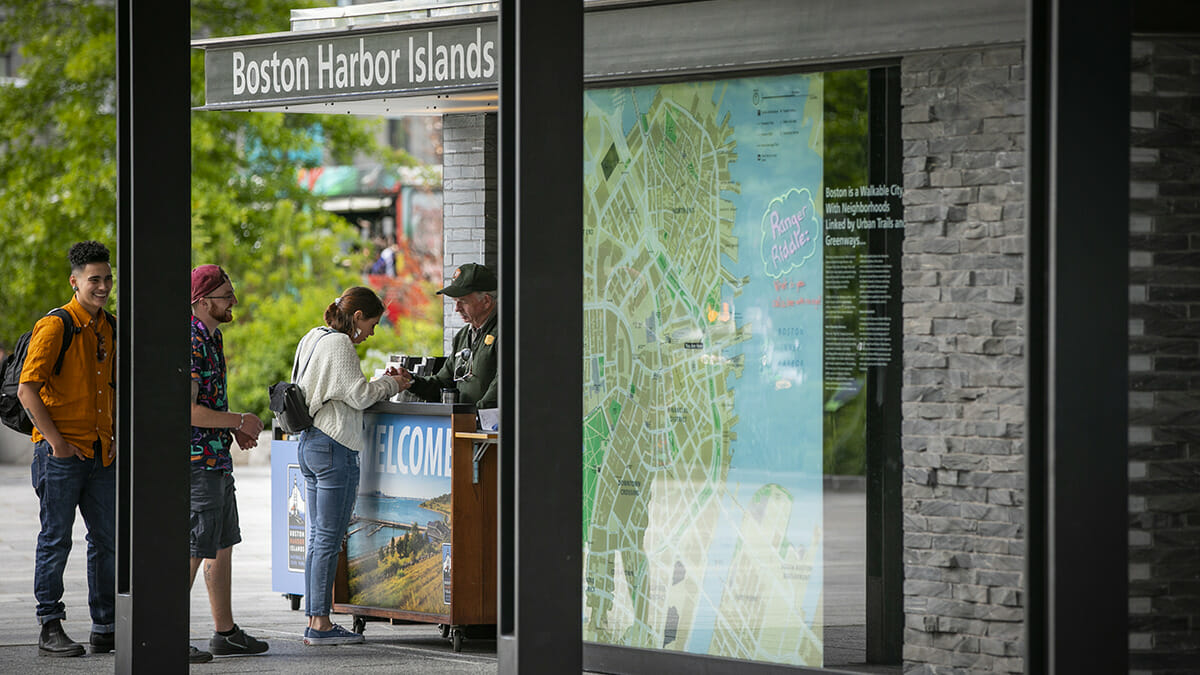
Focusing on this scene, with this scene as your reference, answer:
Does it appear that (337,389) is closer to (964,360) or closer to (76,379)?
Result: (76,379)

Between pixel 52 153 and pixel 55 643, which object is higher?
pixel 52 153

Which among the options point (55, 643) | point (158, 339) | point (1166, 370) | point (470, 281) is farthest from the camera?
point (470, 281)

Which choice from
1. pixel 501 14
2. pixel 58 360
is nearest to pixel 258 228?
pixel 58 360

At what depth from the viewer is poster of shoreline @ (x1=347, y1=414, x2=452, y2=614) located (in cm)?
802

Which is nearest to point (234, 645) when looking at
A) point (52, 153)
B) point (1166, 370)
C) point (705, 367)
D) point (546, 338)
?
point (705, 367)

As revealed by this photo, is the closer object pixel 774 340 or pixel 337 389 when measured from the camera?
pixel 774 340

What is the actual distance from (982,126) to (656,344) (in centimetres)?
190

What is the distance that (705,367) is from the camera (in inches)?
278

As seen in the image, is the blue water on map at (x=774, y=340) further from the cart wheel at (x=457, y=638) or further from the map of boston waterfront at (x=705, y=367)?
the cart wheel at (x=457, y=638)

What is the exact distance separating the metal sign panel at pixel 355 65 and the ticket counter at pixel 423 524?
68.8 inches

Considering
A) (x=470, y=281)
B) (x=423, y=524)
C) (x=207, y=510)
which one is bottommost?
(x=423, y=524)

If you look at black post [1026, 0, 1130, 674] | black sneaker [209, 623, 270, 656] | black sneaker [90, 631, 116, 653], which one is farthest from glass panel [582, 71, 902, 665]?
black post [1026, 0, 1130, 674]

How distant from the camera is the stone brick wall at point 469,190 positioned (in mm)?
9570

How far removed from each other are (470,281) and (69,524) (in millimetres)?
2486
